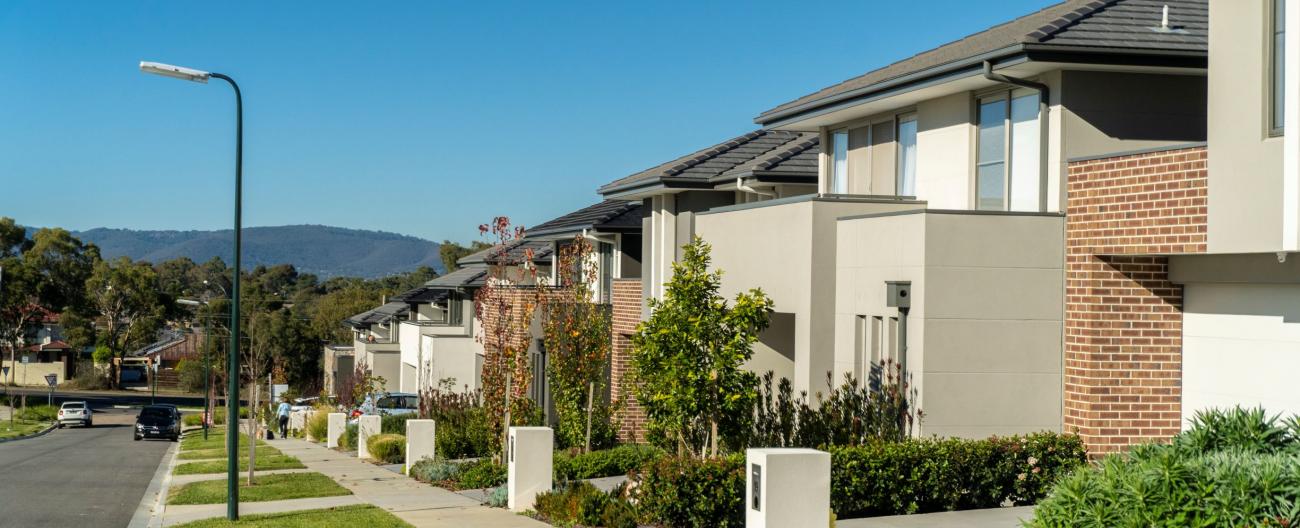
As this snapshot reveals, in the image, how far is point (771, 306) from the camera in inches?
680

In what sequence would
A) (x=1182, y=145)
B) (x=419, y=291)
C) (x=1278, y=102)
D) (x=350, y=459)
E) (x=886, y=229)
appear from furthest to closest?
(x=419, y=291) → (x=350, y=459) → (x=886, y=229) → (x=1182, y=145) → (x=1278, y=102)

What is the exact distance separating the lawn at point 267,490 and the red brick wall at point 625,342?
5955mm

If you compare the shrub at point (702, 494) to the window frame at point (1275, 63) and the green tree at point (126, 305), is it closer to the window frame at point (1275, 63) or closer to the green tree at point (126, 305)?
the window frame at point (1275, 63)

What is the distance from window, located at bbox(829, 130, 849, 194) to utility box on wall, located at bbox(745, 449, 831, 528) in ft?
29.1

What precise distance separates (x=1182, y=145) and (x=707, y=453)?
300 inches

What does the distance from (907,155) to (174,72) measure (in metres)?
10.3

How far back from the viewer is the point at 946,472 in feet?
45.4

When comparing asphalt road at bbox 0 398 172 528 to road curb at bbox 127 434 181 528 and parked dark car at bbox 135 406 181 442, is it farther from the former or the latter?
parked dark car at bbox 135 406 181 442

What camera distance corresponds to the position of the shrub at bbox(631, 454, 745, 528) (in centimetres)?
1377

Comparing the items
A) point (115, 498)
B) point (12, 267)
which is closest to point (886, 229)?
point (115, 498)

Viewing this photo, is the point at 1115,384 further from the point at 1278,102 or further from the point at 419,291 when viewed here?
the point at 419,291

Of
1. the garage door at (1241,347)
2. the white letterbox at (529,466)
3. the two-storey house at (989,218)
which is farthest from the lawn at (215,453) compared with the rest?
the garage door at (1241,347)

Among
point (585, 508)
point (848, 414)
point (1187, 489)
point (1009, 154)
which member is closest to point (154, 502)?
point (585, 508)

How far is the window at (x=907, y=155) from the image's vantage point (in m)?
18.3
